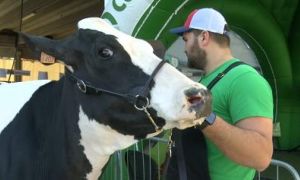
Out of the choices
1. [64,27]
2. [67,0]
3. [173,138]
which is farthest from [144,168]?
[64,27]

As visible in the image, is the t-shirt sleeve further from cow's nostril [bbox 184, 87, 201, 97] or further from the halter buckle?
the halter buckle

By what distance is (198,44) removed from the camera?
6.98ft

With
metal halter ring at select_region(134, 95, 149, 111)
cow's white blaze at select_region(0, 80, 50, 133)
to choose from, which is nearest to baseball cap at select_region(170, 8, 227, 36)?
metal halter ring at select_region(134, 95, 149, 111)

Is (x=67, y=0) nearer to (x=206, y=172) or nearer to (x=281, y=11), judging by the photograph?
(x=281, y=11)

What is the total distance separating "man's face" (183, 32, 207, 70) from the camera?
2131mm

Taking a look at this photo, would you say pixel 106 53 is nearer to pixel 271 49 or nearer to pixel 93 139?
pixel 93 139

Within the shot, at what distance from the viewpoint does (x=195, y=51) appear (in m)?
2.15

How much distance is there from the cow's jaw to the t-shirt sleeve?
0.44 metres

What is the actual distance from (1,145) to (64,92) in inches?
15.1

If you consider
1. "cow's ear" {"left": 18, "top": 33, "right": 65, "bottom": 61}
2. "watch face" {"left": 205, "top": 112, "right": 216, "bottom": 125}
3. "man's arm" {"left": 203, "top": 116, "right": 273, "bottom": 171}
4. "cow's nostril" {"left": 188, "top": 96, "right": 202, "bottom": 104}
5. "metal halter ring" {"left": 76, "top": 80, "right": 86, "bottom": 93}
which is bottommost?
"man's arm" {"left": 203, "top": 116, "right": 273, "bottom": 171}

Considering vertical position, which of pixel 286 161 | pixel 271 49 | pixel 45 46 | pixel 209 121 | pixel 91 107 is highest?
pixel 45 46

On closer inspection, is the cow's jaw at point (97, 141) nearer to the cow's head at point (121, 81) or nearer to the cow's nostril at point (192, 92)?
the cow's head at point (121, 81)

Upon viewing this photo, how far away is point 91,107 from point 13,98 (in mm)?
504

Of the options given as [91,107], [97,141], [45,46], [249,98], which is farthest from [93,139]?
[249,98]
